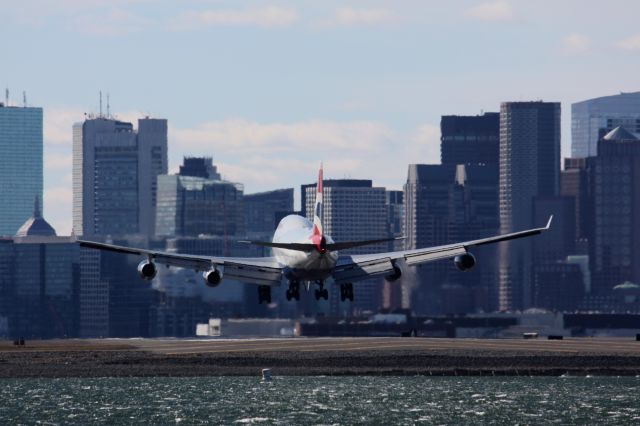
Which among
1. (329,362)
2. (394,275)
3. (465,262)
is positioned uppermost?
(465,262)

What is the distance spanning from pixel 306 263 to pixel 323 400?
17137mm

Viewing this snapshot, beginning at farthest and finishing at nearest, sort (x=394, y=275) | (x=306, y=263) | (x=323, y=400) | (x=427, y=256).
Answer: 1. (x=427, y=256)
2. (x=394, y=275)
3. (x=306, y=263)
4. (x=323, y=400)

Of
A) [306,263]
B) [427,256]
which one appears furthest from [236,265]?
[427,256]

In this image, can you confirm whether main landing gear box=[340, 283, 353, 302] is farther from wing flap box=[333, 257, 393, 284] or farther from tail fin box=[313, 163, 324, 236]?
tail fin box=[313, 163, 324, 236]

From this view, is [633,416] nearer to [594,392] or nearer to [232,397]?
[594,392]

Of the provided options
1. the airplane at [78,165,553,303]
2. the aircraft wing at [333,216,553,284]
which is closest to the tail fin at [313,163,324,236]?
the airplane at [78,165,553,303]

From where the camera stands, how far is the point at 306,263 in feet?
556

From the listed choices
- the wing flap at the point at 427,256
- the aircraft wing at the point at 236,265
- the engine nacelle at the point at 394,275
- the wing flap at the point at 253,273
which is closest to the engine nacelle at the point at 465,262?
the wing flap at the point at 427,256

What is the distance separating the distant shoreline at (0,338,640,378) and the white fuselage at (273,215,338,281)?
13.0 metres

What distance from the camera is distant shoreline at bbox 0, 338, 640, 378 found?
182 meters

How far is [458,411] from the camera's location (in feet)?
484

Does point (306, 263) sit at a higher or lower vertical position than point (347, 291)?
higher

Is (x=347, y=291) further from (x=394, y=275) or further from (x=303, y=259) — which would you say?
(x=303, y=259)

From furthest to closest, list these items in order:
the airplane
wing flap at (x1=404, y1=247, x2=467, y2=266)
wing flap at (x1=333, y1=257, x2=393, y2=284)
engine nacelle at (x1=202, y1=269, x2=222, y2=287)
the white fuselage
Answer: wing flap at (x1=333, y1=257, x2=393, y2=284) → wing flap at (x1=404, y1=247, x2=467, y2=266) → engine nacelle at (x1=202, y1=269, x2=222, y2=287) → the white fuselage → the airplane
